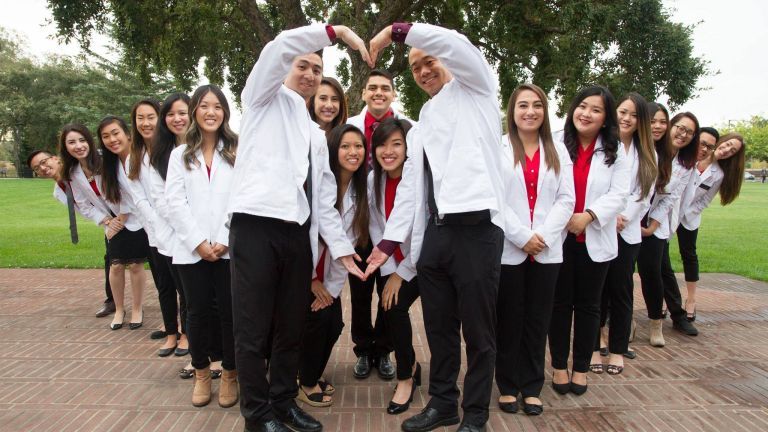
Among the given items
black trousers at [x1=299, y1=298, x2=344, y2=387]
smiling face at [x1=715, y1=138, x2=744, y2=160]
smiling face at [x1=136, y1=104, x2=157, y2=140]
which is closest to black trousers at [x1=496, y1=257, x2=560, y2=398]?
black trousers at [x1=299, y1=298, x2=344, y2=387]

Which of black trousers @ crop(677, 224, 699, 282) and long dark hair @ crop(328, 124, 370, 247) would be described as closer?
long dark hair @ crop(328, 124, 370, 247)

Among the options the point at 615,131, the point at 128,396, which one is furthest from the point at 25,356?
the point at 615,131

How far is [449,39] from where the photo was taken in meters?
2.60

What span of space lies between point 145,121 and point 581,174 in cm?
357

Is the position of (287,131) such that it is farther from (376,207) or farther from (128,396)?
(128,396)

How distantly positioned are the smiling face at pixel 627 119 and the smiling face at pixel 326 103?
2.17 m

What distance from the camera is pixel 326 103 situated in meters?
3.80

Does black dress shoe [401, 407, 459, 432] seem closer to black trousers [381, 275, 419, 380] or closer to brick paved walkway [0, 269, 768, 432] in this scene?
brick paved walkway [0, 269, 768, 432]

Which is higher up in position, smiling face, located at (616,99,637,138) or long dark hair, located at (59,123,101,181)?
smiling face, located at (616,99,637,138)

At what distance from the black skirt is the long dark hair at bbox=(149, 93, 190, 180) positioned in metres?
1.51

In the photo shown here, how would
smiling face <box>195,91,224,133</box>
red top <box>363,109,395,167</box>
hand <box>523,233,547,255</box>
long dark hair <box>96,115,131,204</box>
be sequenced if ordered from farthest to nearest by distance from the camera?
long dark hair <box>96,115,131,204</box> < red top <box>363,109,395,167</box> < smiling face <box>195,91,224,133</box> < hand <box>523,233,547,255</box>

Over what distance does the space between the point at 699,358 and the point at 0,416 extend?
17.4ft

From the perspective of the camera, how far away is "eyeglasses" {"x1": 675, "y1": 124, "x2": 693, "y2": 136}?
4.60 m

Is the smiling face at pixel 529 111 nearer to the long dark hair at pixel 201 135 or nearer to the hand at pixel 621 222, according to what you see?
the hand at pixel 621 222
